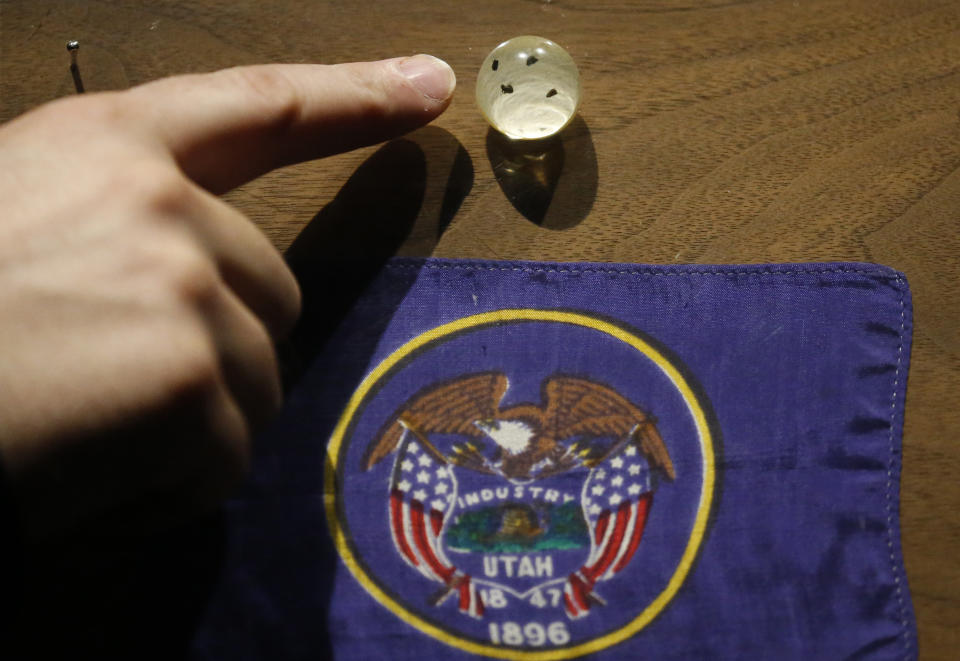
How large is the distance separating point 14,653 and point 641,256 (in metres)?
0.58

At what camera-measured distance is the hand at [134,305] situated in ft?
1.29

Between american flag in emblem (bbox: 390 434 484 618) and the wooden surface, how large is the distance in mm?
180

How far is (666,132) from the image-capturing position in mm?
644

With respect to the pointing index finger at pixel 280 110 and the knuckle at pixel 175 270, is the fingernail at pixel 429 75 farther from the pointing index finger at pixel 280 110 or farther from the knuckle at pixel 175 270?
the knuckle at pixel 175 270

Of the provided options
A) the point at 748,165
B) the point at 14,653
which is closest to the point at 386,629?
the point at 14,653

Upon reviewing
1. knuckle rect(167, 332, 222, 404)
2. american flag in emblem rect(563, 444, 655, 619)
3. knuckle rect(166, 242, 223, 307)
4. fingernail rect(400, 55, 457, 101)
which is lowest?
american flag in emblem rect(563, 444, 655, 619)

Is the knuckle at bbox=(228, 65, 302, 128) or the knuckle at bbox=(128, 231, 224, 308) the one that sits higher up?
the knuckle at bbox=(228, 65, 302, 128)

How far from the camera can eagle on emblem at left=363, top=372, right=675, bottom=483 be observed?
57 centimetres

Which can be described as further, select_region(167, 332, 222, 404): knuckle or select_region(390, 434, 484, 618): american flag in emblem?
select_region(390, 434, 484, 618): american flag in emblem

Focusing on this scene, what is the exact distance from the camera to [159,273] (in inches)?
16.5

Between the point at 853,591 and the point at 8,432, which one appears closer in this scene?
the point at 8,432

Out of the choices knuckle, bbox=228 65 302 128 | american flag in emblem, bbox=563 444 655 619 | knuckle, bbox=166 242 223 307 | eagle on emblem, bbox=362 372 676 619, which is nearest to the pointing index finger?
knuckle, bbox=228 65 302 128

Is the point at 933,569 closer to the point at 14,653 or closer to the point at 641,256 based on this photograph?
the point at 641,256

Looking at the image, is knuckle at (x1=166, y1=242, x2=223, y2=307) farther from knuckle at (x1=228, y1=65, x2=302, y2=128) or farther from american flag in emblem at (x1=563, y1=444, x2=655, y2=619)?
american flag in emblem at (x1=563, y1=444, x2=655, y2=619)
